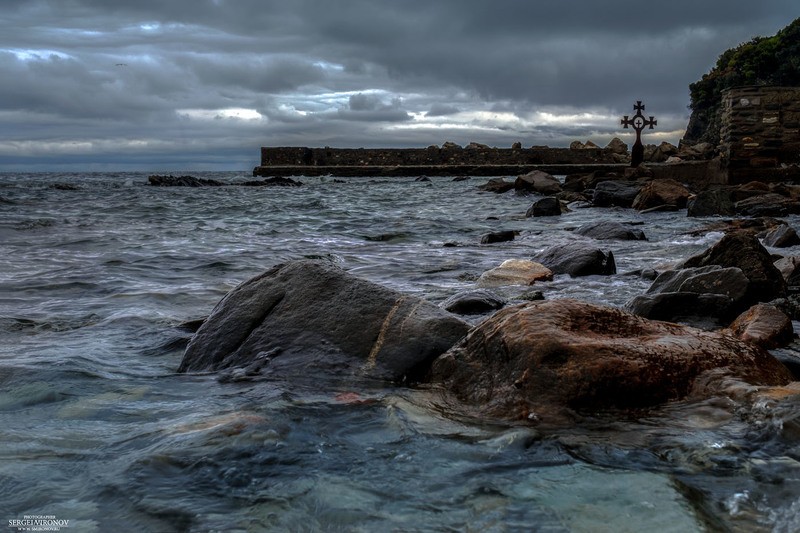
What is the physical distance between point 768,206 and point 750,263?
28.4 feet

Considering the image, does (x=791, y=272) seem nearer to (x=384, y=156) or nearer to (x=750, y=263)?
(x=750, y=263)

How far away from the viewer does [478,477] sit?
2.46m

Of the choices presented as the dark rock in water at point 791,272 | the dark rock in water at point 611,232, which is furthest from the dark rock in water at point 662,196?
the dark rock in water at point 791,272

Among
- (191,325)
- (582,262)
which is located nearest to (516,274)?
(582,262)

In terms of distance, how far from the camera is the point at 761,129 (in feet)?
51.9

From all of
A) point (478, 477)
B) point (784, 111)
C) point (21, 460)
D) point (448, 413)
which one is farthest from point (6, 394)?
point (784, 111)

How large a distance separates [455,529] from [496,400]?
42.1 inches

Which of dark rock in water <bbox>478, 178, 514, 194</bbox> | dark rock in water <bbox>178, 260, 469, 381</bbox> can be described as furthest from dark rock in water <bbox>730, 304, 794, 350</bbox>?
dark rock in water <bbox>478, 178, 514, 194</bbox>

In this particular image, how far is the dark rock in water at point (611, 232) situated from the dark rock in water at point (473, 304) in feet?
19.2

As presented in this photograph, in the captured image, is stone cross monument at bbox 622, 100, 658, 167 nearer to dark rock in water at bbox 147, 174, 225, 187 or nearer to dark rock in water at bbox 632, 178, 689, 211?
dark rock in water at bbox 632, 178, 689, 211

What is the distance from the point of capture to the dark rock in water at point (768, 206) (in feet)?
41.9

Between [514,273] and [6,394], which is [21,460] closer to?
[6,394]

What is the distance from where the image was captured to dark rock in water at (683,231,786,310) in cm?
520

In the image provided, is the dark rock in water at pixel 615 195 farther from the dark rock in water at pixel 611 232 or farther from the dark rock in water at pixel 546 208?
the dark rock in water at pixel 611 232
